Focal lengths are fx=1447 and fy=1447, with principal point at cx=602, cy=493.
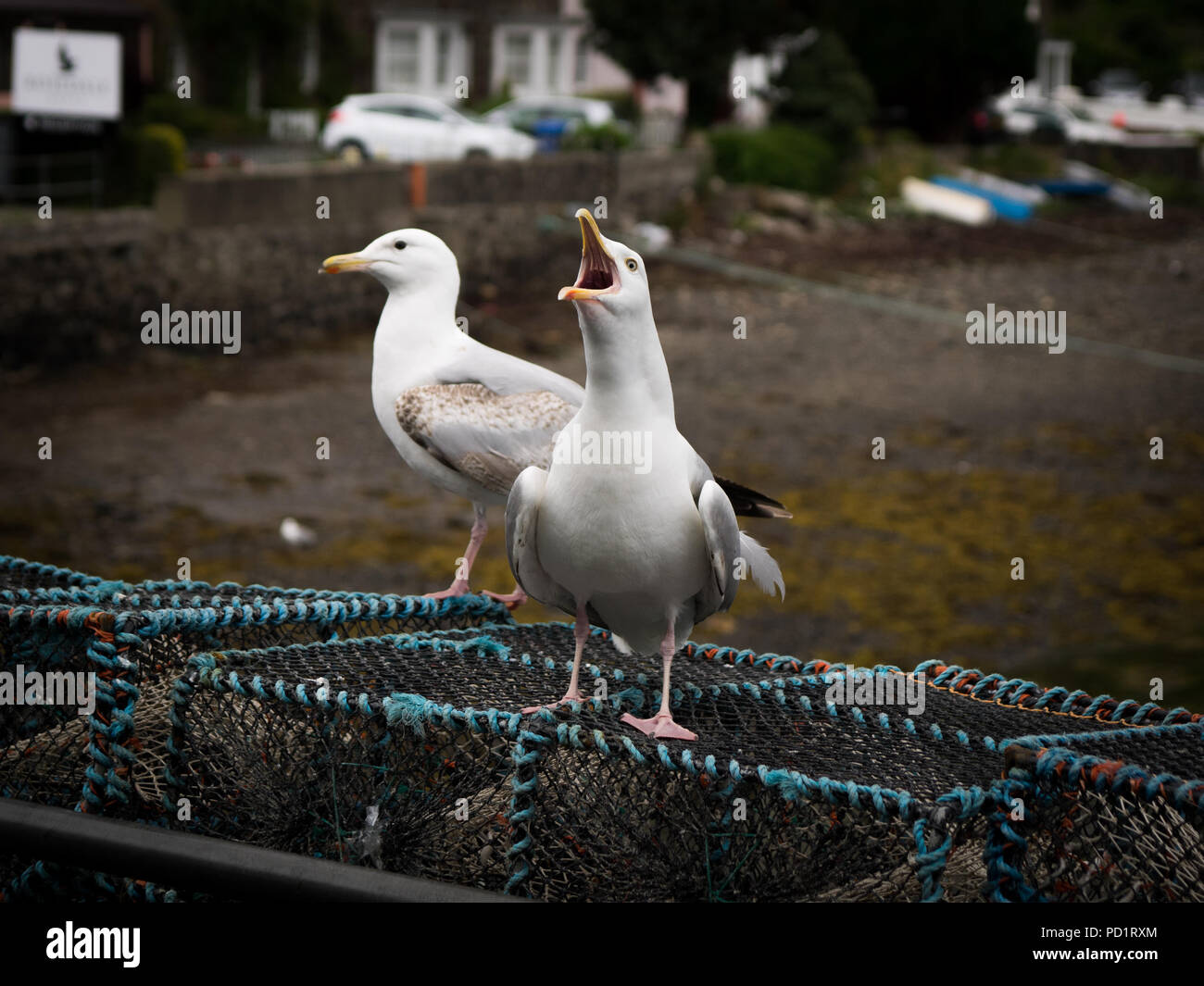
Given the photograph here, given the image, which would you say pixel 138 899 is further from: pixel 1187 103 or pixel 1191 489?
pixel 1187 103

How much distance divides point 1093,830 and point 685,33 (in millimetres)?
33815

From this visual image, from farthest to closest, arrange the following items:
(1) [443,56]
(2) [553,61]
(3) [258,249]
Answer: (2) [553,61] → (1) [443,56] → (3) [258,249]

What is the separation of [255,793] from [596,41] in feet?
113

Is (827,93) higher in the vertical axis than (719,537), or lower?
lower

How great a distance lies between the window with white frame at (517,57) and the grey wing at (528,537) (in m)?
45.9

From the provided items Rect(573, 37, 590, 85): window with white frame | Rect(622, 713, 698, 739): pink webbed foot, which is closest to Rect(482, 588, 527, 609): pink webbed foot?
Rect(622, 713, 698, 739): pink webbed foot

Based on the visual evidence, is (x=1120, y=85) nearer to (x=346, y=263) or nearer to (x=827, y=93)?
(x=827, y=93)

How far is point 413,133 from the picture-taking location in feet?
109

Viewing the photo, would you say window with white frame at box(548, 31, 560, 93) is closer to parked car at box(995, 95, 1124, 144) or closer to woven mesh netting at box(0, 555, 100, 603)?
parked car at box(995, 95, 1124, 144)

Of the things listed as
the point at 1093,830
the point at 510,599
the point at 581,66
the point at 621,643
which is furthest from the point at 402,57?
the point at 1093,830

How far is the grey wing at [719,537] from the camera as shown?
154 inches

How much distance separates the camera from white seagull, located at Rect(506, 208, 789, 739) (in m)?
3.70

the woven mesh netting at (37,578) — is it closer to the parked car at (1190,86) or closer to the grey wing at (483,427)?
the grey wing at (483,427)

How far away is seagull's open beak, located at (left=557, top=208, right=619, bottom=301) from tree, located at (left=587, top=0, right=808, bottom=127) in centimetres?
3231
